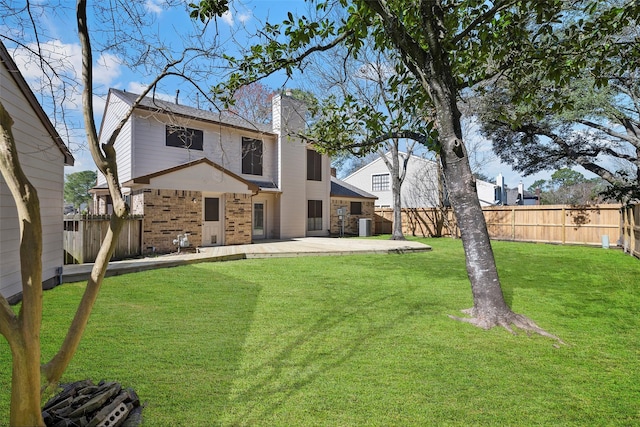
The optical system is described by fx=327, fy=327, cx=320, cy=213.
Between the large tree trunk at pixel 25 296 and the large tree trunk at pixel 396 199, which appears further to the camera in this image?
the large tree trunk at pixel 396 199

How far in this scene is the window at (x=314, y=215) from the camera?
17.4m

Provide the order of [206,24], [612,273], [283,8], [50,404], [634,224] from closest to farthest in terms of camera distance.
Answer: [50,404] → [206,24] → [283,8] → [612,273] → [634,224]

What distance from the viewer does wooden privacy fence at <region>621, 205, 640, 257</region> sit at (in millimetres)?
10030

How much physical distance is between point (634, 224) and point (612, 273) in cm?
389

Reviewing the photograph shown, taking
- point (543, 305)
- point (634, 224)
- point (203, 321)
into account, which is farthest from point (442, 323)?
point (634, 224)

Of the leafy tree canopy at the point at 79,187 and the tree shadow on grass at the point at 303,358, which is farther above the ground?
the leafy tree canopy at the point at 79,187

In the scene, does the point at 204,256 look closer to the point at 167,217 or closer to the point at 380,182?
the point at 167,217

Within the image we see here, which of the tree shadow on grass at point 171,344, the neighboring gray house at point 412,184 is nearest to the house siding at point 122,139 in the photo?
the tree shadow on grass at point 171,344

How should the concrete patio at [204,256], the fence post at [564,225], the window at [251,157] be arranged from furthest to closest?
the fence post at [564,225]
the window at [251,157]
the concrete patio at [204,256]

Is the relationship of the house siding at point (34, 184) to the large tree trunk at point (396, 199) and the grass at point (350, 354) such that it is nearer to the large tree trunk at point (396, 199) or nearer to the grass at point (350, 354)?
the grass at point (350, 354)

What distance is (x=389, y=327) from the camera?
13.8 feet

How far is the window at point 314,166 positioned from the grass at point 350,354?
36.7 feet

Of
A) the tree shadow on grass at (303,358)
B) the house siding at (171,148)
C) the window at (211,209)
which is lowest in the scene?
the tree shadow on grass at (303,358)

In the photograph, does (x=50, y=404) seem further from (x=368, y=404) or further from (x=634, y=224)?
(x=634, y=224)
